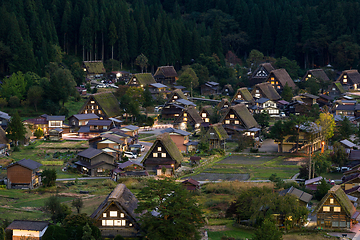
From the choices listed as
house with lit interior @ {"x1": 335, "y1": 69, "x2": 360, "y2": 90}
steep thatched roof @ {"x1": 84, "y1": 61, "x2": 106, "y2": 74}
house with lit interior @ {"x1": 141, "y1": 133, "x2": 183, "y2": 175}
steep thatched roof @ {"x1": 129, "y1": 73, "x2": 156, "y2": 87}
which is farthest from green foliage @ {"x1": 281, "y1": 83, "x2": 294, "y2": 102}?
house with lit interior @ {"x1": 141, "y1": 133, "x2": 183, "y2": 175}

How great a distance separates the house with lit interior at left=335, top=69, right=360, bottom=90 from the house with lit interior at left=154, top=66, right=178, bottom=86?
89.4 ft

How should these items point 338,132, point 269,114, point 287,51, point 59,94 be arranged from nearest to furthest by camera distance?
point 338,132, point 59,94, point 269,114, point 287,51

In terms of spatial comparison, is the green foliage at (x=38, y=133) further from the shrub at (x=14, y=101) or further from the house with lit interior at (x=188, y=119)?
the house with lit interior at (x=188, y=119)

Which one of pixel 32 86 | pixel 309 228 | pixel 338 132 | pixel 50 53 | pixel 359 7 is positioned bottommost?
pixel 309 228

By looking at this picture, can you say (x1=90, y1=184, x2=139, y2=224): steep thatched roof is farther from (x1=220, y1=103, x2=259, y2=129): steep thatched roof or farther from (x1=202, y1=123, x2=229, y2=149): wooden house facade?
(x1=220, y1=103, x2=259, y2=129): steep thatched roof

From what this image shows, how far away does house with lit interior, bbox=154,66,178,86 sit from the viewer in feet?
296

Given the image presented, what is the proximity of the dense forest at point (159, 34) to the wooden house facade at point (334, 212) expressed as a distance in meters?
54.0

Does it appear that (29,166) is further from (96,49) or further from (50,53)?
(96,49)

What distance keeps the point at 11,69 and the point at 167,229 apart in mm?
54666

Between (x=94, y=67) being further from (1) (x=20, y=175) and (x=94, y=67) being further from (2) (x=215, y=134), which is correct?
(1) (x=20, y=175)

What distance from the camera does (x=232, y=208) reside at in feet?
120

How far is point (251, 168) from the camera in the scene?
5116 cm

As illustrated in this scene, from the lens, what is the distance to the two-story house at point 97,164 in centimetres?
4916

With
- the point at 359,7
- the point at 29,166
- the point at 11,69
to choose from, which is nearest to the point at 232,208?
the point at 29,166
